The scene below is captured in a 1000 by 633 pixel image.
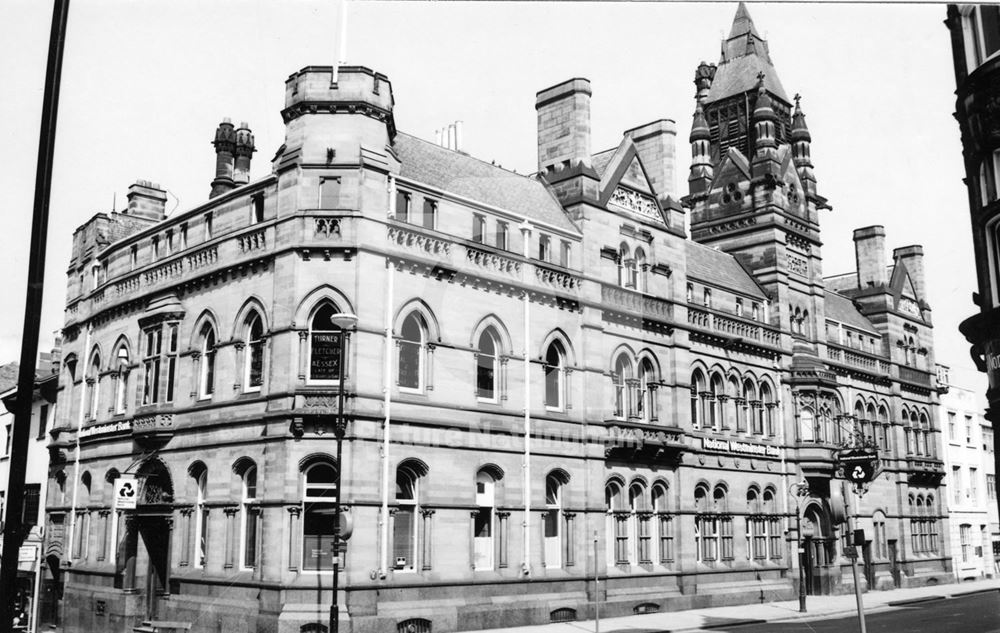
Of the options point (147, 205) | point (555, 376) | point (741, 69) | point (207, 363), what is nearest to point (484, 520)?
point (555, 376)

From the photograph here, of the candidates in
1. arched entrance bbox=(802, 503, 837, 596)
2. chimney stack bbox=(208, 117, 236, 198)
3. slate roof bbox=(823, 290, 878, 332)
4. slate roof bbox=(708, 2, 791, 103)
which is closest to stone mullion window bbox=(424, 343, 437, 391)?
chimney stack bbox=(208, 117, 236, 198)

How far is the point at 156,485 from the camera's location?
1111 inches

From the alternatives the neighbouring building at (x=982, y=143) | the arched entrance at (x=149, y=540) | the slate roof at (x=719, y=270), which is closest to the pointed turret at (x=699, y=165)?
the slate roof at (x=719, y=270)

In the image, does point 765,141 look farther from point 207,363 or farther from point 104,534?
point 104,534

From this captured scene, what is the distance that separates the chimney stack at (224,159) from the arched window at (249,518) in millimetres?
10910

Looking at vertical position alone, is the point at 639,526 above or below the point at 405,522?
below

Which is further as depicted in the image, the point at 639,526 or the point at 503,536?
the point at 639,526

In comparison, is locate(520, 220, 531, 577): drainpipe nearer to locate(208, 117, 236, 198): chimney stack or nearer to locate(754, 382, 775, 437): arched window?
locate(208, 117, 236, 198): chimney stack

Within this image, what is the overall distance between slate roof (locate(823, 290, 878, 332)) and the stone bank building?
602 centimetres

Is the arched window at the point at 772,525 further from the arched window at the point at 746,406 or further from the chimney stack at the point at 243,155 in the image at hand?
the chimney stack at the point at 243,155

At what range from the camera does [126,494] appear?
90.9 ft

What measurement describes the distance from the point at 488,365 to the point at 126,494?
10.7 metres

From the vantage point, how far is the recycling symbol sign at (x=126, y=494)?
1083 inches

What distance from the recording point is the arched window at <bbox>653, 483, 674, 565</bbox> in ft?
107
